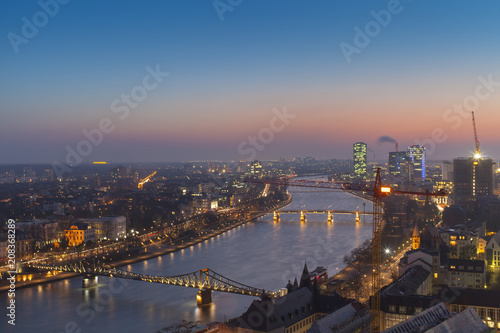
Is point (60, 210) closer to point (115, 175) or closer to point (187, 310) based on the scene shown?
point (187, 310)

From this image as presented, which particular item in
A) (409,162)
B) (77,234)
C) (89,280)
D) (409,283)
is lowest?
(89,280)

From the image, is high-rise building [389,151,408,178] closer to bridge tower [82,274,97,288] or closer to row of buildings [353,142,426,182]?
row of buildings [353,142,426,182]

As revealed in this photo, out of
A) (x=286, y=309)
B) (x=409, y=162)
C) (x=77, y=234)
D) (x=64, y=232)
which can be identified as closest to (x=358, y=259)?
(x=286, y=309)

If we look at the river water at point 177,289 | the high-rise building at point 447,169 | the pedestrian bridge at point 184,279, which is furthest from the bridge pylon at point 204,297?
the high-rise building at point 447,169

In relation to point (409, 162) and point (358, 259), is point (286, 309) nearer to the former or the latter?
point (358, 259)

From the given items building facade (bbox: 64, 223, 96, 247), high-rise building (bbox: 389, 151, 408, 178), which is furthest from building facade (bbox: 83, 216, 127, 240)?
high-rise building (bbox: 389, 151, 408, 178)

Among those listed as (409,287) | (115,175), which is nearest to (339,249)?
(409,287)
